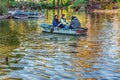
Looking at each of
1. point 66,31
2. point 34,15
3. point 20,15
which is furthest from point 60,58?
point 34,15

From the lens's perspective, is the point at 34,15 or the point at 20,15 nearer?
the point at 20,15

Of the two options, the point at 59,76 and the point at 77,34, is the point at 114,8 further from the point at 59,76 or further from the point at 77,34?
the point at 59,76

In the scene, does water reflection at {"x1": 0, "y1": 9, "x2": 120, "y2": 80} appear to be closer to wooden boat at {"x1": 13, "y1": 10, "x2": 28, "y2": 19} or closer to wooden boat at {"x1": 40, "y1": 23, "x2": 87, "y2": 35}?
wooden boat at {"x1": 40, "y1": 23, "x2": 87, "y2": 35}

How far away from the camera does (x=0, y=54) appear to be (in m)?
20.1

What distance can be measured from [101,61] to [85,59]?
96 cm

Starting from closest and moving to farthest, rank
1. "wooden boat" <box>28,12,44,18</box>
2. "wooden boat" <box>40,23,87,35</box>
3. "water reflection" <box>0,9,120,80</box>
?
"water reflection" <box>0,9,120,80</box> → "wooden boat" <box>40,23,87,35</box> → "wooden boat" <box>28,12,44,18</box>

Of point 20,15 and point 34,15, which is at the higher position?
point 20,15

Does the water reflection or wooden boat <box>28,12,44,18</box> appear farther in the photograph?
wooden boat <box>28,12,44,18</box>

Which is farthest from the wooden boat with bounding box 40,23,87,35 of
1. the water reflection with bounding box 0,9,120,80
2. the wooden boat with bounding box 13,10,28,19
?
the wooden boat with bounding box 13,10,28,19

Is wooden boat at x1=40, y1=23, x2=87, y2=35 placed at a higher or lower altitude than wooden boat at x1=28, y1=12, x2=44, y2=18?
higher

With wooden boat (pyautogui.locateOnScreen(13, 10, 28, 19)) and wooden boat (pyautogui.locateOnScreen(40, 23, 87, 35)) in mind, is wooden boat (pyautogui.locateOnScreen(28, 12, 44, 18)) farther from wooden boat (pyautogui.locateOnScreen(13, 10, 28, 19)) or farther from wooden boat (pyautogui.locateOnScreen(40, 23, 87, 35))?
wooden boat (pyautogui.locateOnScreen(40, 23, 87, 35))

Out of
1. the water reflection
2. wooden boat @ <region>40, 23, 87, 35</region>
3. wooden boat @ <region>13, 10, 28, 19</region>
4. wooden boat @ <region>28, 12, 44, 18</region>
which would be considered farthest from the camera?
wooden boat @ <region>28, 12, 44, 18</region>

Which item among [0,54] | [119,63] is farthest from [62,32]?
[119,63]

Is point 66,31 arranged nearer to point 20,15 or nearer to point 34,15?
point 20,15
